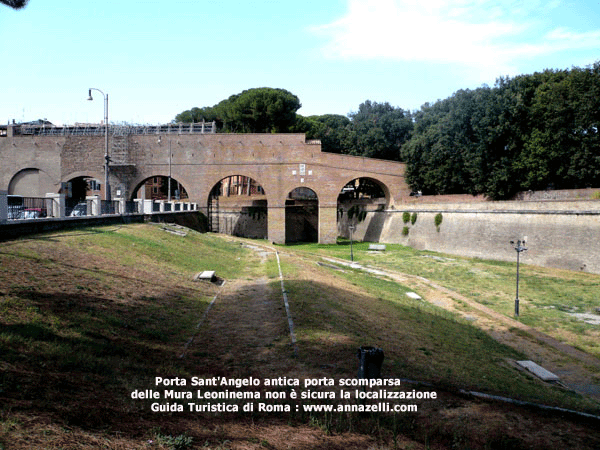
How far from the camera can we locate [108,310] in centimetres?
915

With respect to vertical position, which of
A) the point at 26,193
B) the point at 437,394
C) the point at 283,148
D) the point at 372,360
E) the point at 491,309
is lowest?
the point at 491,309

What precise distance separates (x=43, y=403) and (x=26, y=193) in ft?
149

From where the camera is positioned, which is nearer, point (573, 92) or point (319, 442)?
point (319, 442)

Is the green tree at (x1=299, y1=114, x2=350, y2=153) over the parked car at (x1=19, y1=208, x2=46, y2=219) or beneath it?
over

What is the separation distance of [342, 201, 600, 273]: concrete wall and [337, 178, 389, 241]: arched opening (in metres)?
4.13

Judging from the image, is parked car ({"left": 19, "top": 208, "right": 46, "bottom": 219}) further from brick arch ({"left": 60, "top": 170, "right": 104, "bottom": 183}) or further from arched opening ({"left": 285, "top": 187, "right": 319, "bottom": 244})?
arched opening ({"left": 285, "top": 187, "right": 319, "bottom": 244})

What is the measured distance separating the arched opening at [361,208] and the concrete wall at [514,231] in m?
4.13

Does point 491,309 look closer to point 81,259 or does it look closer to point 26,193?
point 81,259

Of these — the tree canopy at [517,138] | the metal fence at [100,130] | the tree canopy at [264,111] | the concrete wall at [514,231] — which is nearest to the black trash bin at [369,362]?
the concrete wall at [514,231]

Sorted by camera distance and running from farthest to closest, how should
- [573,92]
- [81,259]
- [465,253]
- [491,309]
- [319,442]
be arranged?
[465,253] → [573,92] → [491,309] → [81,259] → [319,442]

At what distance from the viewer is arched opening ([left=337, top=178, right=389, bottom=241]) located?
44938mm

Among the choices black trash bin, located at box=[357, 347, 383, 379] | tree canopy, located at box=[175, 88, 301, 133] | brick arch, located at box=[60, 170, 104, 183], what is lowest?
black trash bin, located at box=[357, 347, 383, 379]

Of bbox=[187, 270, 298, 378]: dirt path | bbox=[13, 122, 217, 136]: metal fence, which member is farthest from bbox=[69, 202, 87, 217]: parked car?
bbox=[13, 122, 217, 136]: metal fence

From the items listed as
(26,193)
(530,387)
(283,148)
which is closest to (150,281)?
(530,387)
